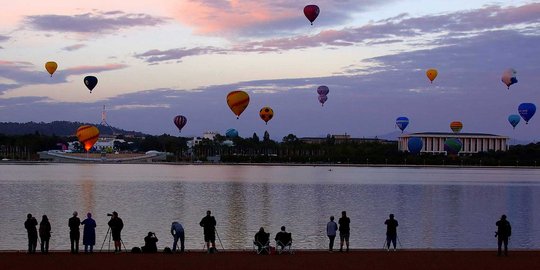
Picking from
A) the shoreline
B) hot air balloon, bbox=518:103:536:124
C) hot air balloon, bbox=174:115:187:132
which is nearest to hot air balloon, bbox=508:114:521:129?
hot air balloon, bbox=518:103:536:124

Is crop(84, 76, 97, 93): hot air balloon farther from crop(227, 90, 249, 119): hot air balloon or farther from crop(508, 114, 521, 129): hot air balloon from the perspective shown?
crop(508, 114, 521, 129): hot air balloon

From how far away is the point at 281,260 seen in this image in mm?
24797

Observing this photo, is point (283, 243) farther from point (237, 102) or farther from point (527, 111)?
point (527, 111)

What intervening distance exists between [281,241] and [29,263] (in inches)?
312

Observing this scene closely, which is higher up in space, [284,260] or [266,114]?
[266,114]

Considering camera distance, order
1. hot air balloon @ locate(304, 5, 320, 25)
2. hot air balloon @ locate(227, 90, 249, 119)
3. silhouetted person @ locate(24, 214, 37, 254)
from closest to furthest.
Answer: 1. silhouetted person @ locate(24, 214, 37, 254)
2. hot air balloon @ locate(304, 5, 320, 25)
3. hot air balloon @ locate(227, 90, 249, 119)

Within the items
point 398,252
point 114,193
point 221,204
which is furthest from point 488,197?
point 398,252

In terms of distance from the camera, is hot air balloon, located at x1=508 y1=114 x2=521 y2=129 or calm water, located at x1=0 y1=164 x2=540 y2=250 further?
hot air balloon, located at x1=508 y1=114 x2=521 y2=129

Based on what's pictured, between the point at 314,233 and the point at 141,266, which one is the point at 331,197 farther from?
the point at 141,266

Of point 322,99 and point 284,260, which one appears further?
point 322,99

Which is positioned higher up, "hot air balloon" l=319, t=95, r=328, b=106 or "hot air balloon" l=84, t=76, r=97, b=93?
"hot air balloon" l=84, t=76, r=97, b=93

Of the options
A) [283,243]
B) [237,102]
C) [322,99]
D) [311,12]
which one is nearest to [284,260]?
[283,243]

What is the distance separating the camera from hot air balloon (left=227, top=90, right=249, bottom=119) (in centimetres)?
11081

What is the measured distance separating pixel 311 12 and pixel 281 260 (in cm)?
6772
